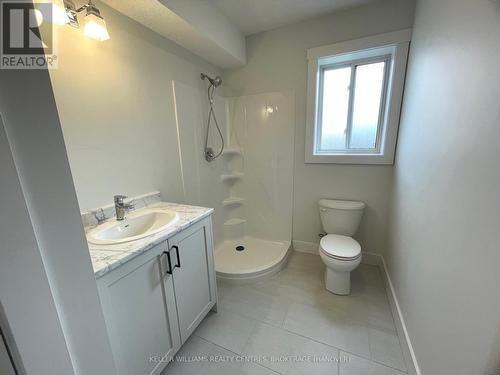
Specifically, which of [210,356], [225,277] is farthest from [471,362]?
[225,277]

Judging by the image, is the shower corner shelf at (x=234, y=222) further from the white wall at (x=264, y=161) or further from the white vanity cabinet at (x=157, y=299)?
the white vanity cabinet at (x=157, y=299)

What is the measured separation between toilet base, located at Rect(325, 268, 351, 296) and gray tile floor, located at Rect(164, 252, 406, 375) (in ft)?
0.15

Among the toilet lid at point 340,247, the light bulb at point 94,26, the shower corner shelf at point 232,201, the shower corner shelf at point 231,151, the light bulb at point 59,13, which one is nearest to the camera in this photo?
the light bulb at point 59,13

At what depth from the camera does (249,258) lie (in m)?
2.18

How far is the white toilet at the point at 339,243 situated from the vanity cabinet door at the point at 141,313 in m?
1.23

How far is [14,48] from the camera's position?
472 millimetres

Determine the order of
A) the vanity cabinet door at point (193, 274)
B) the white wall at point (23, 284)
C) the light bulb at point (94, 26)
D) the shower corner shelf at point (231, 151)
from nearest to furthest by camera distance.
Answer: the white wall at point (23, 284), the light bulb at point (94, 26), the vanity cabinet door at point (193, 274), the shower corner shelf at point (231, 151)

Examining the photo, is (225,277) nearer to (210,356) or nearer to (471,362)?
(210,356)

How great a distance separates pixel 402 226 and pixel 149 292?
5.63ft

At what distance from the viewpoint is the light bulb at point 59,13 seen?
2.96ft

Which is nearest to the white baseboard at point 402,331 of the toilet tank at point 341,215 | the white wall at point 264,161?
the toilet tank at point 341,215

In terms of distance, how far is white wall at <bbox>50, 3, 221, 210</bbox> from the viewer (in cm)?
109

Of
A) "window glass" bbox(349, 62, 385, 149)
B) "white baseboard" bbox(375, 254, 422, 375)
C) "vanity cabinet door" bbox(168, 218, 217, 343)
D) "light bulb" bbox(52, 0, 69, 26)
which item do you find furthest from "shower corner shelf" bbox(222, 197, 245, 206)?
"light bulb" bbox(52, 0, 69, 26)

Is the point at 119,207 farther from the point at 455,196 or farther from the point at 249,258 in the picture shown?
the point at 455,196
